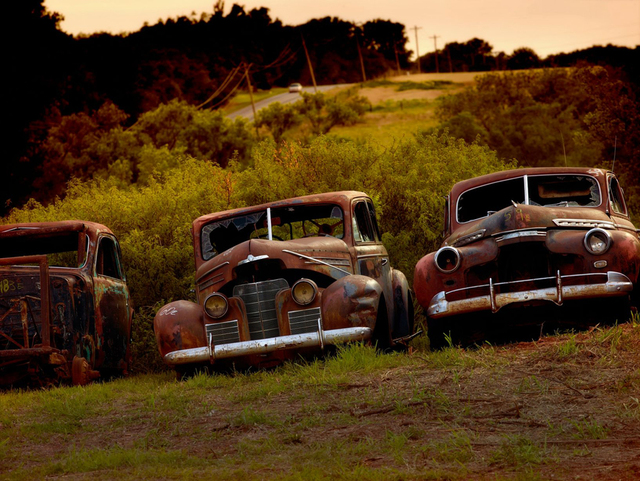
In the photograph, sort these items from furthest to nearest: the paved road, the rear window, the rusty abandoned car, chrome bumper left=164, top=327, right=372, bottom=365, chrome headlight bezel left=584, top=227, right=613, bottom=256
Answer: the paved road, the rear window, the rusty abandoned car, chrome headlight bezel left=584, top=227, right=613, bottom=256, chrome bumper left=164, top=327, right=372, bottom=365

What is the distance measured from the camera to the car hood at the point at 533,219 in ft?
27.1

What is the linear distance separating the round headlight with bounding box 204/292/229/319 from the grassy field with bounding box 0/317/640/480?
0.60 meters

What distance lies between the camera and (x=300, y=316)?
27.1 ft

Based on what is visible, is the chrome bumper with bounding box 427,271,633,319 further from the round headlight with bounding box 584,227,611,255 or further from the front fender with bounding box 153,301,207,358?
the front fender with bounding box 153,301,207,358

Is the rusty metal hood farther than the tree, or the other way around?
the tree

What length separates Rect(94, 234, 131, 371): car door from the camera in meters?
9.69

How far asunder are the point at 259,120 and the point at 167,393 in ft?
134

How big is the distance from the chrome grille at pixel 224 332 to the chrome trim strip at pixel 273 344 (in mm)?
221

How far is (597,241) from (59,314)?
553 centimetres

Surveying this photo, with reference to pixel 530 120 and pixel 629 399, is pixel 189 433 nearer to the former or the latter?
pixel 629 399

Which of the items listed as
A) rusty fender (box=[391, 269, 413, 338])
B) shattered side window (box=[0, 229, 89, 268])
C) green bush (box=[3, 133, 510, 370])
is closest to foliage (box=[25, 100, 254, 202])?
green bush (box=[3, 133, 510, 370])

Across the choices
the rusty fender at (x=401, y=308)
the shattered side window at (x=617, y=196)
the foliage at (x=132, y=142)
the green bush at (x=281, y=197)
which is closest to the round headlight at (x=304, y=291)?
the rusty fender at (x=401, y=308)

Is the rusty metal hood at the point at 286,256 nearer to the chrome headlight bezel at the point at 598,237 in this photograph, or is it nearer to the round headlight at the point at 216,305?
the round headlight at the point at 216,305

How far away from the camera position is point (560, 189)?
9.66 metres
